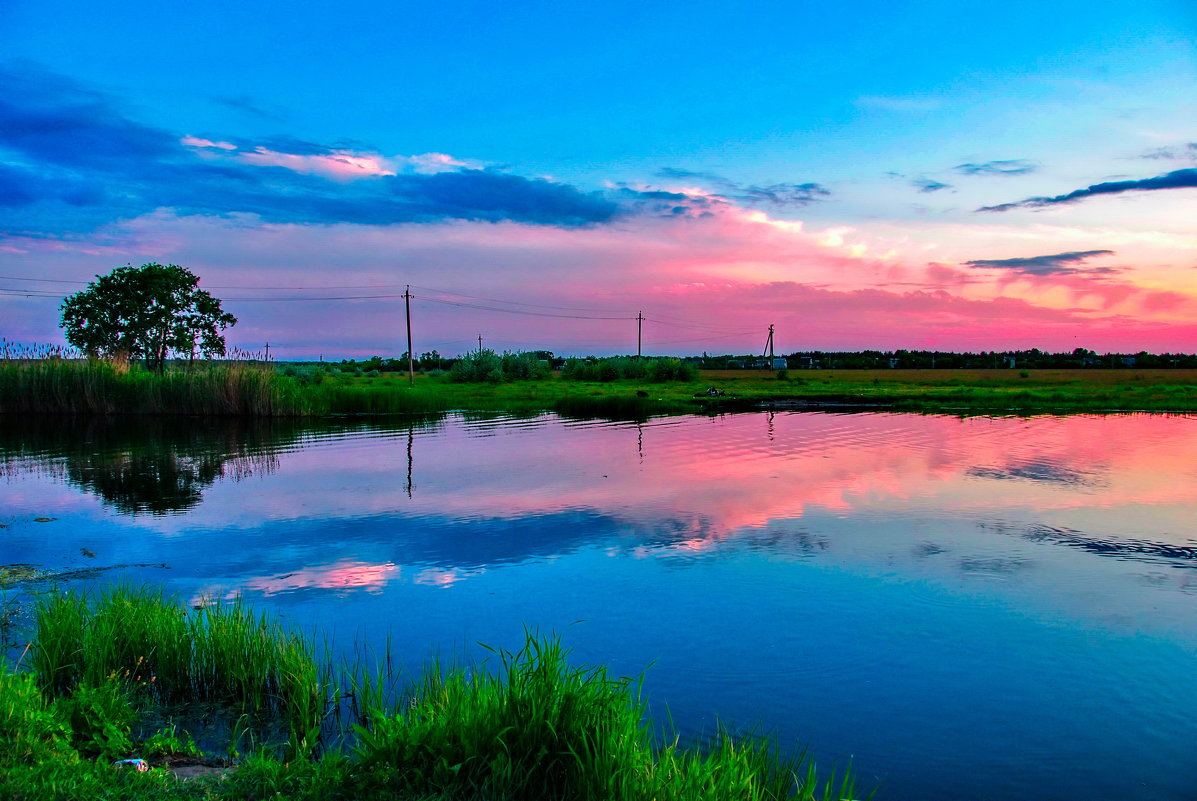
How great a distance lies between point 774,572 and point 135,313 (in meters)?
57.4

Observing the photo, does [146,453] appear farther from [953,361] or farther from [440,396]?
[953,361]

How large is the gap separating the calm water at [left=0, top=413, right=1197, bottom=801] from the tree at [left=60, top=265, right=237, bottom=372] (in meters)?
37.7

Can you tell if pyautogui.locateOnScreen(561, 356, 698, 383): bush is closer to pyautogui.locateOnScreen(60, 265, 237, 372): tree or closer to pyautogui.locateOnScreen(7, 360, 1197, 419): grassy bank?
pyautogui.locateOnScreen(7, 360, 1197, 419): grassy bank

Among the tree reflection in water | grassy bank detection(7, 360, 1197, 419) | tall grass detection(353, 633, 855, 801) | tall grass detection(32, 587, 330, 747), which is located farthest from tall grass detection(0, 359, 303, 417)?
tall grass detection(353, 633, 855, 801)

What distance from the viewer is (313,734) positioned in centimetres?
510

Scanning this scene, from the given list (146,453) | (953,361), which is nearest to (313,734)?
(146,453)

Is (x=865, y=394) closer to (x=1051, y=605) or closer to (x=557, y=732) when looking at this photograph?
(x=1051, y=605)

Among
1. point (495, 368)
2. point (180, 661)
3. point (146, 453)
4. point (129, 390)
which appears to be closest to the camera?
point (180, 661)

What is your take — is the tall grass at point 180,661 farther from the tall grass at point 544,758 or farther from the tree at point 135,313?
the tree at point 135,313

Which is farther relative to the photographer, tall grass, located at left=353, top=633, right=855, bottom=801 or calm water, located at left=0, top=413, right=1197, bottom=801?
calm water, located at left=0, top=413, right=1197, bottom=801

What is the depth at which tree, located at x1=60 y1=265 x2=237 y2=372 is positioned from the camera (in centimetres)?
5412

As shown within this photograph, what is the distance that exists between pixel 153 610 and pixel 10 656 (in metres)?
1.13

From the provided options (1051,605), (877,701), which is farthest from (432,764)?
(1051,605)

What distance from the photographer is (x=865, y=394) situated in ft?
168
